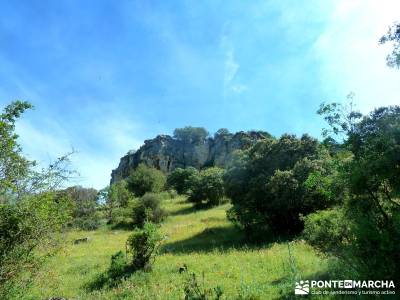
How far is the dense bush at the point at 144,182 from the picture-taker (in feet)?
193

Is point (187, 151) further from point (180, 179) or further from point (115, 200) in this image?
point (115, 200)

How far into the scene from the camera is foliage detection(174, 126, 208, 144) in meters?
105

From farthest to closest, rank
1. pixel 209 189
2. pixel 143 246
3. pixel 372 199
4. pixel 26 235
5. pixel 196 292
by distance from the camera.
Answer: pixel 209 189 → pixel 143 246 → pixel 26 235 → pixel 372 199 → pixel 196 292

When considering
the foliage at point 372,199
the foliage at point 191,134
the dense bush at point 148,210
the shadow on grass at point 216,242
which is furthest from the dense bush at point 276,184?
the foliage at point 191,134

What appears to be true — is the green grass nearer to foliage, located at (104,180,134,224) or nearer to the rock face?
foliage, located at (104,180,134,224)

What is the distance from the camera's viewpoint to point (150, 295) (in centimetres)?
1184

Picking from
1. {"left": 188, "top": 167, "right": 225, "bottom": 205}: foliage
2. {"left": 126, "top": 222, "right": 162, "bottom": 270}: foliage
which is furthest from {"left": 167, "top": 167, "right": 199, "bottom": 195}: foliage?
{"left": 126, "top": 222, "right": 162, "bottom": 270}: foliage

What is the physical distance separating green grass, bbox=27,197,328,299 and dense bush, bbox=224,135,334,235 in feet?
6.94

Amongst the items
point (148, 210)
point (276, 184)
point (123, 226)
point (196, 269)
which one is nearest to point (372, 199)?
point (196, 269)

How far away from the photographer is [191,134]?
105750 mm

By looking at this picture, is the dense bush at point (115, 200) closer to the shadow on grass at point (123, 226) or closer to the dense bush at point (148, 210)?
the shadow on grass at point (123, 226)

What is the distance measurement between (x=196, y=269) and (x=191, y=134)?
91.1 metres

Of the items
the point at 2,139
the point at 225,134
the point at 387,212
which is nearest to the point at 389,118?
the point at 387,212

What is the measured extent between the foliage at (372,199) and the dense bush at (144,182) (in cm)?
4872
